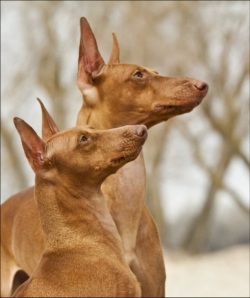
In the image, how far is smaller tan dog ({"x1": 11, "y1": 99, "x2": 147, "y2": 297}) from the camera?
17.0 feet

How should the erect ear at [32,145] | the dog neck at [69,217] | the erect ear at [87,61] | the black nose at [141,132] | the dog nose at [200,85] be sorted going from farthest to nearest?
the erect ear at [87,61]
the dog nose at [200,85]
the dog neck at [69,217]
the erect ear at [32,145]
the black nose at [141,132]

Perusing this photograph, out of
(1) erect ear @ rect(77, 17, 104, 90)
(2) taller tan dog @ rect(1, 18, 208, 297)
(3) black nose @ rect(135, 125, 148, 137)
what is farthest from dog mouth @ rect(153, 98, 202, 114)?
(3) black nose @ rect(135, 125, 148, 137)

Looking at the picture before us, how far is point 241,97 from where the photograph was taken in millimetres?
14297

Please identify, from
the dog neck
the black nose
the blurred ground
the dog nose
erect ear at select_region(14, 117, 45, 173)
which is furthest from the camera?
the blurred ground

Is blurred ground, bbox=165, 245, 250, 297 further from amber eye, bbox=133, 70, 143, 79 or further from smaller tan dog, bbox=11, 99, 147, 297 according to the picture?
smaller tan dog, bbox=11, 99, 147, 297

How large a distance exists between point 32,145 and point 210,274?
9.01 metres

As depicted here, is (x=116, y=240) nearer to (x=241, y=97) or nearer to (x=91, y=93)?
(x=91, y=93)

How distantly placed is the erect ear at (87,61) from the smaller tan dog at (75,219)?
1.00 m

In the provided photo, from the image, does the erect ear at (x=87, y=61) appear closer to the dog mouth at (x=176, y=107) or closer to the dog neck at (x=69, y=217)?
the dog mouth at (x=176, y=107)

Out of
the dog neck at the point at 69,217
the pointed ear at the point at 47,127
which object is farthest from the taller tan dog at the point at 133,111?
the dog neck at the point at 69,217

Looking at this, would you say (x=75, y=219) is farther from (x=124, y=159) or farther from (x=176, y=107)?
(x=176, y=107)

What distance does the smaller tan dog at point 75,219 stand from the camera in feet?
17.0

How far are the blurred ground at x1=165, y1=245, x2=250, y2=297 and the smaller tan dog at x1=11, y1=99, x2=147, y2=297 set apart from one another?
5.19 m

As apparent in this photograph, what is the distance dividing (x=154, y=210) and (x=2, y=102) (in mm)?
2968
